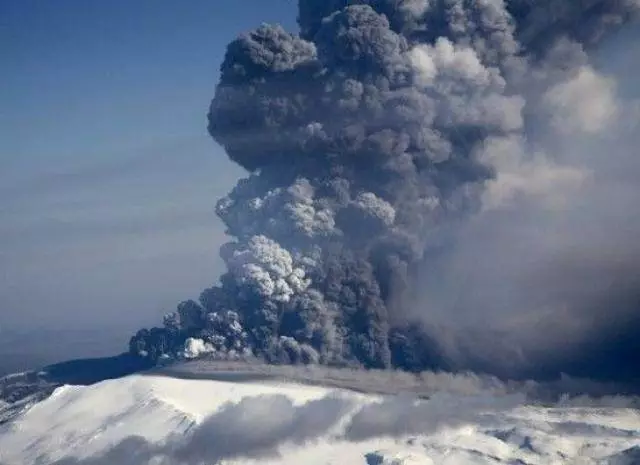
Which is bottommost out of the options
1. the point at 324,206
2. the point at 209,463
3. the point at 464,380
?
the point at 209,463

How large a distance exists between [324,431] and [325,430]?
0.10 metres

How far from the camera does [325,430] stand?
5944cm

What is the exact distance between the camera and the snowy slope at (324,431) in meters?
56.6

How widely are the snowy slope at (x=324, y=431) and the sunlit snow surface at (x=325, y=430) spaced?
7 centimetres

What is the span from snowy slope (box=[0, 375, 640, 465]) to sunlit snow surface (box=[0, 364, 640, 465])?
0.21 ft

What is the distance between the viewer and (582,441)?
2232 inches

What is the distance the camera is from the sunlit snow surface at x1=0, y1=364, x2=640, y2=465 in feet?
186

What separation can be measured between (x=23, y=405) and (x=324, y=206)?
90.6 feet

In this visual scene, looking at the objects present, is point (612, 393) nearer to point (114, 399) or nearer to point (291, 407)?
point (291, 407)

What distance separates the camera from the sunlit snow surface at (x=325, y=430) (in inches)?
2229

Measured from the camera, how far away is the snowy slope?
56594 mm

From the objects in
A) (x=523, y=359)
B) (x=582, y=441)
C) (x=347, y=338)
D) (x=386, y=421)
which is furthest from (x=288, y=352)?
(x=582, y=441)

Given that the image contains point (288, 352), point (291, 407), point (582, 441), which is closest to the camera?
point (582, 441)

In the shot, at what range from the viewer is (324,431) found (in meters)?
59.4
